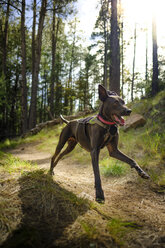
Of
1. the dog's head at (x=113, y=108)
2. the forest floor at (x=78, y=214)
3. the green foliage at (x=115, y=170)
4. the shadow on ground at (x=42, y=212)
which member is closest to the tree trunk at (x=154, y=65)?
the green foliage at (x=115, y=170)

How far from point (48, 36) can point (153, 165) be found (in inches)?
650

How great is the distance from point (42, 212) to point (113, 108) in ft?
5.80

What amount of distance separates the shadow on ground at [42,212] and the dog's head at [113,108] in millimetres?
1340

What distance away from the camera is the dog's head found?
2645 millimetres

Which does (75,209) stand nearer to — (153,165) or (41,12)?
(153,165)

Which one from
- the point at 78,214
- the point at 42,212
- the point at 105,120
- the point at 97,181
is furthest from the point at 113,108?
the point at 42,212

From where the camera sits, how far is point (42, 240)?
60.3 inches

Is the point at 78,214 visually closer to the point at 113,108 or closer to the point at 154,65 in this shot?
the point at 113,108

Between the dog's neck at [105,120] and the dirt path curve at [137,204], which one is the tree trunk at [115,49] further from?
the dog's neck at [105,120]

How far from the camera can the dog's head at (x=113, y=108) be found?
2645 mm

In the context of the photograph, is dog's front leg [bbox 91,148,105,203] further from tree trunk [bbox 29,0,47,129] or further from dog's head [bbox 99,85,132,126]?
tree trunk [bbox 29,0,47,129]

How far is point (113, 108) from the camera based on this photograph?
8.95 feet

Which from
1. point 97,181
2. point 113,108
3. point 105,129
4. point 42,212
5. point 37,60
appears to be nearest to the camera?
point 42,212

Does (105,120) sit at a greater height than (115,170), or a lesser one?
greater
